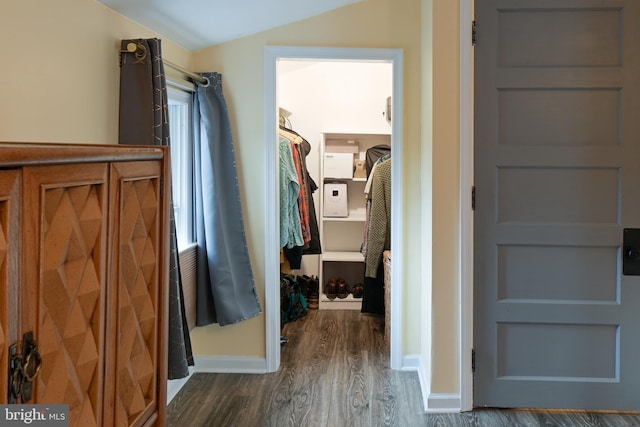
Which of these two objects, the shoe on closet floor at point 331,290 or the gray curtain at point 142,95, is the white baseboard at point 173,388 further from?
the shoe on closet floor at point 331,290

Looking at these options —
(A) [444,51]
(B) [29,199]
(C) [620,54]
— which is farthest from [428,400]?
(B) [29,199]

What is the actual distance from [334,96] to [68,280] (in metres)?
4.02

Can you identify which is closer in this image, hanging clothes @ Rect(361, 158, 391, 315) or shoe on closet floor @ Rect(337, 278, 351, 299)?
hanging clothes @ Rect(361, 158, 391, 315)

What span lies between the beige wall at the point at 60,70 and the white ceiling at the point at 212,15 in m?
0.13

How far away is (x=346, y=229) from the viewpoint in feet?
16.7

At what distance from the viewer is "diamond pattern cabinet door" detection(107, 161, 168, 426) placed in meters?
1.33

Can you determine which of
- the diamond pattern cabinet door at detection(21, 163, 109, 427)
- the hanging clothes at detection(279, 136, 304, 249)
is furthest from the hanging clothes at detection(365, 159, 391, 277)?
the diamond pattern cabinet door at detection(21, 163, 109, 427)

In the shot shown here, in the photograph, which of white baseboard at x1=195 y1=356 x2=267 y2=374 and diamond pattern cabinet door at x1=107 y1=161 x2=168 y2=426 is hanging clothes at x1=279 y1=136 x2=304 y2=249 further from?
diamond pattern cabinet door at x1=107 y1=161 x2=168 y2=426

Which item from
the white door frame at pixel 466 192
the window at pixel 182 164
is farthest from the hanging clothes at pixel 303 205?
the white door frame at pixel 466 192

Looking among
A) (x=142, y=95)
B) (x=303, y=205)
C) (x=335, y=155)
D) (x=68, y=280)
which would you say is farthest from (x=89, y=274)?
(x=335, y=155)

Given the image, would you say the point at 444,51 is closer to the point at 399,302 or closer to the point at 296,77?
the point at 399,302

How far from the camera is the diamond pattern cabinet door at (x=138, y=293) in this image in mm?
1325

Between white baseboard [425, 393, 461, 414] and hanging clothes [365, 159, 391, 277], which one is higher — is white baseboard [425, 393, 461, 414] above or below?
below

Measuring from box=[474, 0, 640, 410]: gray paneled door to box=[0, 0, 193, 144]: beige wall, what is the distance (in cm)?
176
